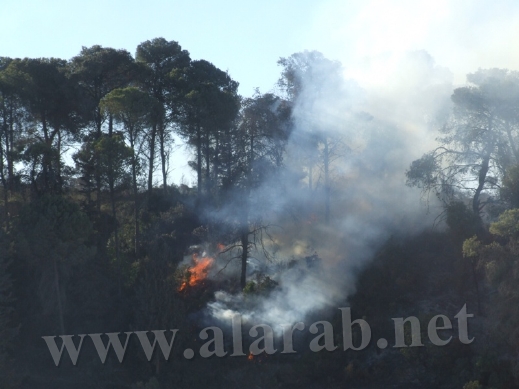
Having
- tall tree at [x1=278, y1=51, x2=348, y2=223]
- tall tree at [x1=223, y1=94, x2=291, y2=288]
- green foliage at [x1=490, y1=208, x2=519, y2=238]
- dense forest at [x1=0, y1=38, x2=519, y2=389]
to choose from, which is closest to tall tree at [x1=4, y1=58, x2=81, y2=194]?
dense forest at [x1=0, y1=38, x2=519, y2=389]

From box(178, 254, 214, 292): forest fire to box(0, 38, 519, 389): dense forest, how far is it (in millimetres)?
100

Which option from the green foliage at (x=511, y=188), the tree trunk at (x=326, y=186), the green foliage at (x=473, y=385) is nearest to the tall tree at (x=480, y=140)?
the green foliage at (x=511, y=188)

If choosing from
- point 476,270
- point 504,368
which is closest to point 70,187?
point 476,270

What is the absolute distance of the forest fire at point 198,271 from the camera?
2859cm

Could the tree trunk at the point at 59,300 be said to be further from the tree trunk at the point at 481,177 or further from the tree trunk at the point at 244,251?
the tree trunk at the point at 481,177

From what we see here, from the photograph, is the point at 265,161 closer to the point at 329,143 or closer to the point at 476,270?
the point at 329,143

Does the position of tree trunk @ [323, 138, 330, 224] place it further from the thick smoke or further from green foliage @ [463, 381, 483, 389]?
green foliage @ [463, 381, 483, 389]

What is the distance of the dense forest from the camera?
2356cm

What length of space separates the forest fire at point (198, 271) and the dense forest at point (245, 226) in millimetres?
100

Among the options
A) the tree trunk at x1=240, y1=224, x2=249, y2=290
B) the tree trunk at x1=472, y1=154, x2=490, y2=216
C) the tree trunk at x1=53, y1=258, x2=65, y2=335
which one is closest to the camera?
the tree trunk at x1=53, y1=258, x2=65, y2=335

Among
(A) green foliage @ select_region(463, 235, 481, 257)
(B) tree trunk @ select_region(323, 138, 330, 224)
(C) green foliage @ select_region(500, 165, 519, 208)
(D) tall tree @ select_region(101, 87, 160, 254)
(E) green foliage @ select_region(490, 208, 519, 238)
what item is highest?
(D) tall tree @ select_region(101, 87, 160, 254)

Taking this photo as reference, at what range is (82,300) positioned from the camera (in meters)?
27.9

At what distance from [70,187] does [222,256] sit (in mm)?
8971

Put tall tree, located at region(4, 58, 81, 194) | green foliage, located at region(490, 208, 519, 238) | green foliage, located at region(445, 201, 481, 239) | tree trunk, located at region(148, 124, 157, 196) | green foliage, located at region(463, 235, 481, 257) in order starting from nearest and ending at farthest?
green foliage, located at region(490, 208, 519, 238), green foliage, located at region(463, 235, 481, 257), green foliage, located at region(445, 201, 481, 239), tall tree, located at region(4, 58, 81, 194), tree trunk, located at region(148, 124, 157, 196)
